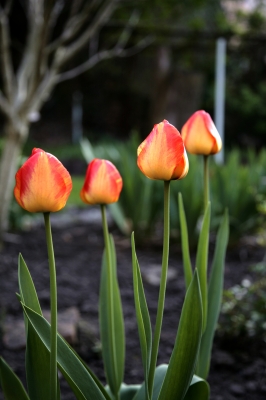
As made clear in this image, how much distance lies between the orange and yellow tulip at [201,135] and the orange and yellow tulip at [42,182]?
387 millimetres

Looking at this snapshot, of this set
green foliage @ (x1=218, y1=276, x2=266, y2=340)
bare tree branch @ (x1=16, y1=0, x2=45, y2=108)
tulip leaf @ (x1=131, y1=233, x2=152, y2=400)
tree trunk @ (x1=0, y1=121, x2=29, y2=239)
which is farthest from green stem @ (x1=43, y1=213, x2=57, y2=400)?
bare tree branch @ (x1=16, y1=0, x2=45, y2=108)

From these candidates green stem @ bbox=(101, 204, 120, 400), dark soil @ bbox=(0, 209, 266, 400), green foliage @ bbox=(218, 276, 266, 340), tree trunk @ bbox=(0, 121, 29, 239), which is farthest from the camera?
tree trunk @ bbox=(0, 121, 29, 239)

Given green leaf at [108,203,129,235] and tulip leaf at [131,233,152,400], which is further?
green leaf at [108,203,129,235]

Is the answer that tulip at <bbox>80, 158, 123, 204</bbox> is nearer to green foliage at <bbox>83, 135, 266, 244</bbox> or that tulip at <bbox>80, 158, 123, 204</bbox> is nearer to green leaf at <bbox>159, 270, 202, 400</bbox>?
green leaf at <bbox>159, 270, 202, 400</bbox>

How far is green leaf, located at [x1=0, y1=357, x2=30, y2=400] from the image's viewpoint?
917mm

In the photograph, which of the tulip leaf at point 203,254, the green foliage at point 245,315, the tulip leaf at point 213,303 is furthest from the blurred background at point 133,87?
the tulip leaf at point 203,254

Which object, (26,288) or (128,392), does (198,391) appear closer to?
(128,392)

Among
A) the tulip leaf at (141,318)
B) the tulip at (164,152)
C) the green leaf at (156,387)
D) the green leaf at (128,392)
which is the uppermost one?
the tulip at (164,152)

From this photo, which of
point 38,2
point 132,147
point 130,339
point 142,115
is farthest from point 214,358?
point 142,115

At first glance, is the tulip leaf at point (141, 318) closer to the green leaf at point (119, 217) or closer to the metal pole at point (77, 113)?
the green leaf at point (119, 217)

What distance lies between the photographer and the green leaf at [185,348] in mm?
907

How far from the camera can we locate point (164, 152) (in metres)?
0.87

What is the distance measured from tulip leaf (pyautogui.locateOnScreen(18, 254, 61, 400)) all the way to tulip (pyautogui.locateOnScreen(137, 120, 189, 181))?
0.29 meters

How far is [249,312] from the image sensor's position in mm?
1966
